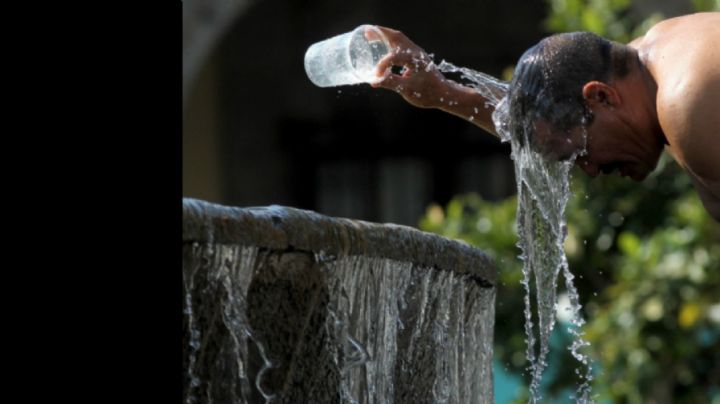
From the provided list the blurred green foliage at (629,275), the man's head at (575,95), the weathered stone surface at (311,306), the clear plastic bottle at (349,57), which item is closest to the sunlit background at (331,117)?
the blurred green foliage at (629,275)

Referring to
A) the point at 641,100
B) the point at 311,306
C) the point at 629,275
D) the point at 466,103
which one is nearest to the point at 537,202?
the point at 466,103

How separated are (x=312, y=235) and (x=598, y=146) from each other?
2.89 ft

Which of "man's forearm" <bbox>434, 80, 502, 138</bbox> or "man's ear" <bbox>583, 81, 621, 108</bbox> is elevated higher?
"man's forearm" <bbox>434, 80, 502, 138</bbox>

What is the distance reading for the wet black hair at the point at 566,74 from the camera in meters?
2.95

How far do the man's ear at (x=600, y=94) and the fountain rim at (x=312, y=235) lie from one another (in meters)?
0.37

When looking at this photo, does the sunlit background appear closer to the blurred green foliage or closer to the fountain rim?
the blurred green foliage

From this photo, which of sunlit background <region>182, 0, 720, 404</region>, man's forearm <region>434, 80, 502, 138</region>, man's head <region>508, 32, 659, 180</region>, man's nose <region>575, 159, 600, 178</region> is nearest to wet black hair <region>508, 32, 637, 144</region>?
man's head <region>508, 32, 659, 180</region>

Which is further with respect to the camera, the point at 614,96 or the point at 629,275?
the point at 629,275

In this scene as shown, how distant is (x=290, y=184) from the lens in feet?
36.2

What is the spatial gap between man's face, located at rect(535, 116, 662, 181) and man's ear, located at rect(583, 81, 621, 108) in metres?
0.03

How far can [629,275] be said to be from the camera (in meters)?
5.95

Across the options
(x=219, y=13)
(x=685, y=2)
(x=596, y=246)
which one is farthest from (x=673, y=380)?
(x=219, y=13)

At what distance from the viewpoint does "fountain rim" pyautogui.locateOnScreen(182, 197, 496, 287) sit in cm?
209

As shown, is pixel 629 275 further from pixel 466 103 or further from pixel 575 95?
pixel 575 95
